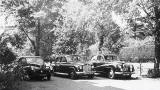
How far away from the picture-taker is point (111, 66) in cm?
1875

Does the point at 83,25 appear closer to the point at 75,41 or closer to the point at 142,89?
the point at 75,41

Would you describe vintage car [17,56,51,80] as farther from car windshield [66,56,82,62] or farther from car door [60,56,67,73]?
car windshield [66,56,82,62]

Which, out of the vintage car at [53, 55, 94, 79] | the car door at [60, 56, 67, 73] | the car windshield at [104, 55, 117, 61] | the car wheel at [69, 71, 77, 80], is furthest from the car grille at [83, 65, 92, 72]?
the car windshield at [104, 55, 117, 61]

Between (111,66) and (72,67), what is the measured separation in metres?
3.07

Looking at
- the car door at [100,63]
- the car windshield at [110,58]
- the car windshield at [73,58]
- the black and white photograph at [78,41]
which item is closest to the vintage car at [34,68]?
the black and white photograph at [78,41]

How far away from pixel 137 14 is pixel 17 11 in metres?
13.1

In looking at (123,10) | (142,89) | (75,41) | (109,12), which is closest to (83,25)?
(75,41)

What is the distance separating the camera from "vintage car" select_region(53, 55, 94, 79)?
17.6m

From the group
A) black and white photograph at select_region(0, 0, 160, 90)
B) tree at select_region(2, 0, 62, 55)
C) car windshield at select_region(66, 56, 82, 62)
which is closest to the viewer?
black and white photograph at select_region(0, 0, 160, 90)

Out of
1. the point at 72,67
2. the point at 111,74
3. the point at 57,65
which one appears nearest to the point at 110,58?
the point at 111,74

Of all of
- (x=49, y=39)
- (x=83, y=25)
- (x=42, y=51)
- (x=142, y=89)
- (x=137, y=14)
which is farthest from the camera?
(x=42, y=51)

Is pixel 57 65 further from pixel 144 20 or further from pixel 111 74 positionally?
pixel 144 20

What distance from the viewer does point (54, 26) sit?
30250 mm

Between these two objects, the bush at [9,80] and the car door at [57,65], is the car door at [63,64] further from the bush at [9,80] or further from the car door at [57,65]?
the bush at [9,80]
